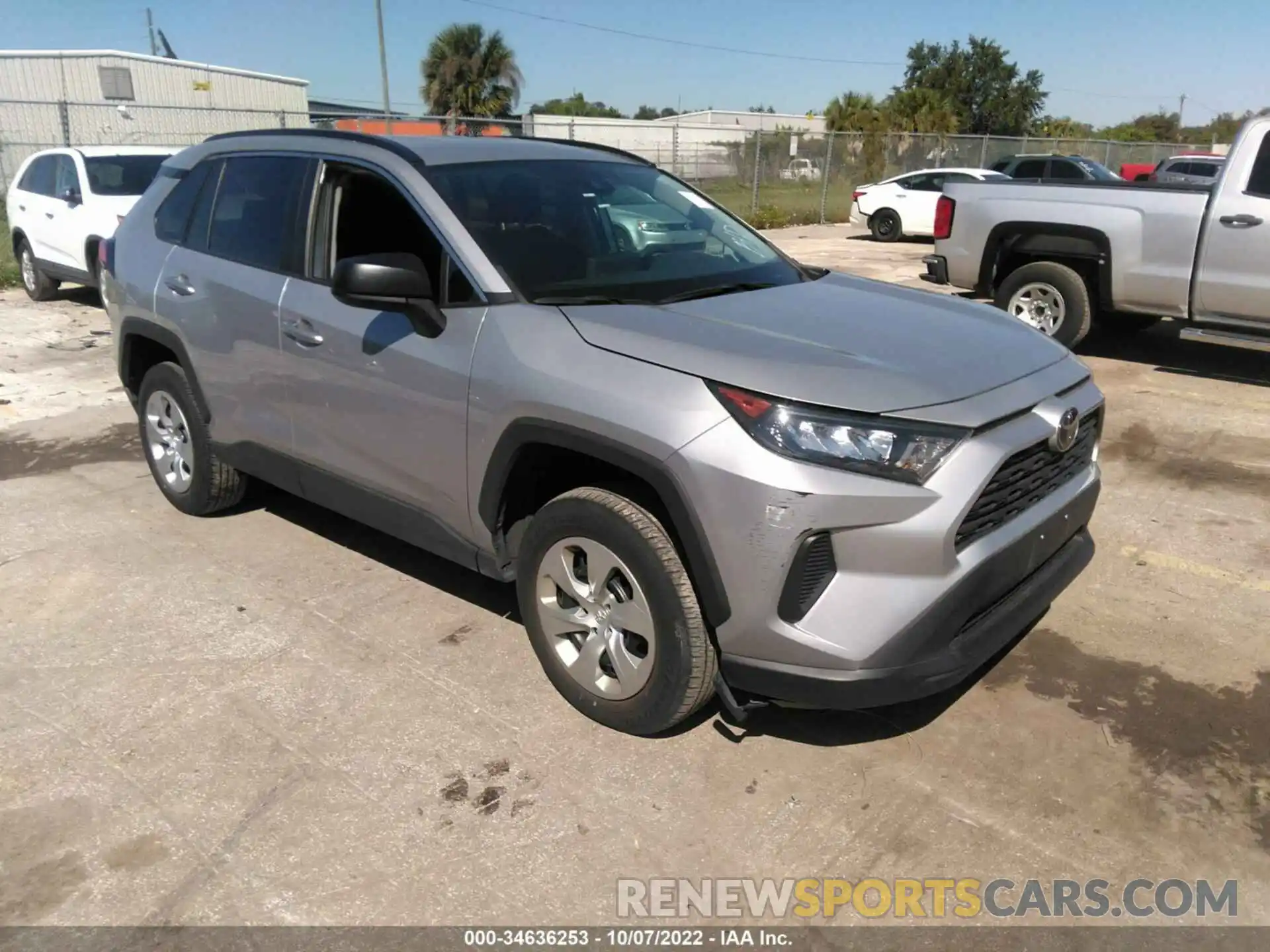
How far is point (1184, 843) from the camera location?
2744 mm

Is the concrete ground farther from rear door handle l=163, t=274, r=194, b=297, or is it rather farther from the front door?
rear door handle l=163, t=274, r=194, b=297

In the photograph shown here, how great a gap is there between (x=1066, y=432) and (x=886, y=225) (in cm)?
1733

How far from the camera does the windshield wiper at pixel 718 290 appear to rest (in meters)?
3.37

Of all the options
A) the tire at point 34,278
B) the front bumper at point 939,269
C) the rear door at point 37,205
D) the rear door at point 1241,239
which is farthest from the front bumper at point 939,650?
the tire at point 34,278

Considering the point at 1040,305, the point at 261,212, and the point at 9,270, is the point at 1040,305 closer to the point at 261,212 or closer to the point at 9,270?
the point at 261,212

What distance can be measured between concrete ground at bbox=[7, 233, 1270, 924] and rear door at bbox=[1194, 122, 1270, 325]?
3271mm

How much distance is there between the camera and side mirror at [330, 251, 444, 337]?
314 cm

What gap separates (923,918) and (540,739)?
1272mm

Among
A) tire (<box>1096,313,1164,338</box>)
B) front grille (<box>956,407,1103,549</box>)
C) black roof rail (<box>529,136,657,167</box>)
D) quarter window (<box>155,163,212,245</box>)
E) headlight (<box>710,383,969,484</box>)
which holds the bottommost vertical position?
tire (<box>1096,313,1164,338</box>)

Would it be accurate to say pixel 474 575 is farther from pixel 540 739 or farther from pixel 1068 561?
pixel 1068 561

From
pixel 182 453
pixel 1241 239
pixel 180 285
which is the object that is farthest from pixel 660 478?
pixel 1241 239

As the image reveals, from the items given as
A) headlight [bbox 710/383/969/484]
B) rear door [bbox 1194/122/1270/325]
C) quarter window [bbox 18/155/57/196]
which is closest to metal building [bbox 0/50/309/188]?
quarter window [bbox 18/155/57/196]

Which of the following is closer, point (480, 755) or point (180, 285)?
point (480, 755)

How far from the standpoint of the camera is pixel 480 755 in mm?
3135
